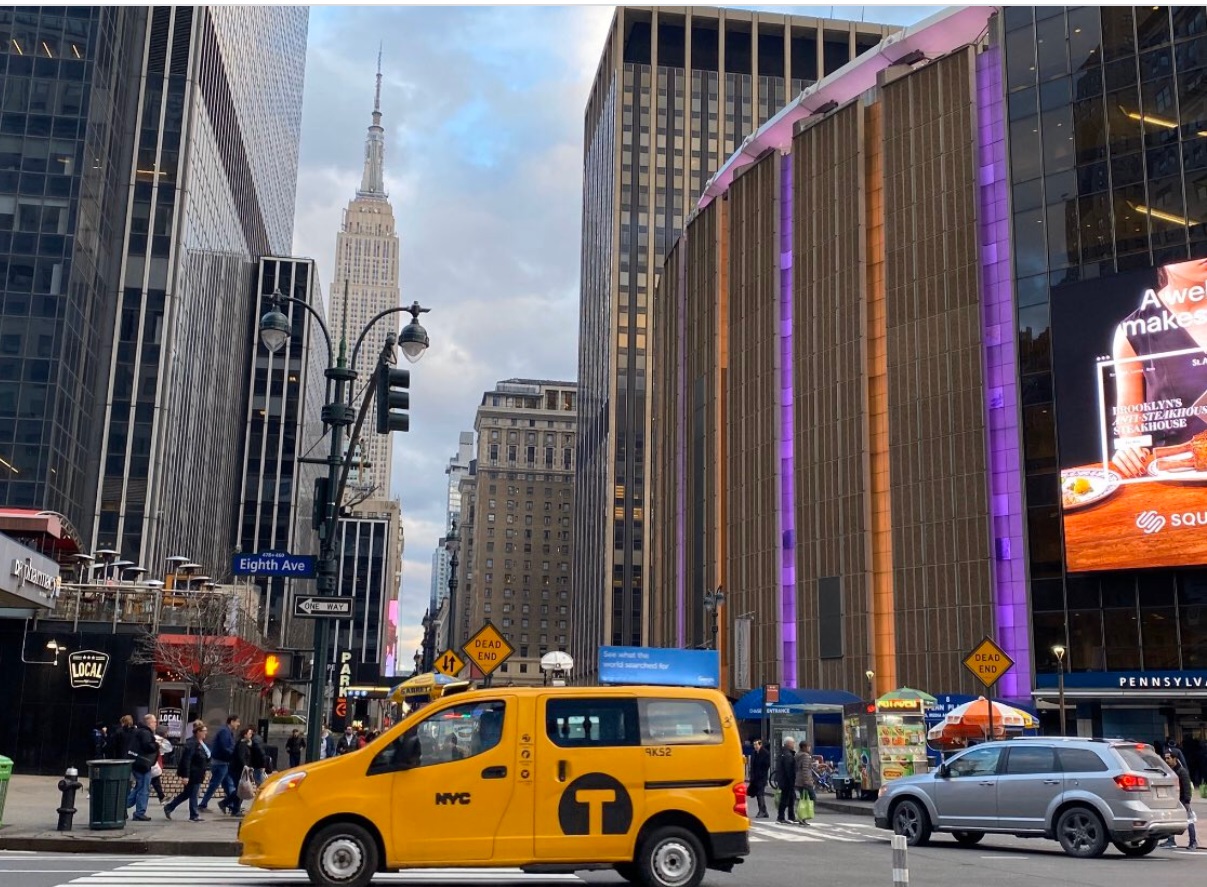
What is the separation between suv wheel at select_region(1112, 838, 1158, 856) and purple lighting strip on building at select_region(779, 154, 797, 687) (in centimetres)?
4452

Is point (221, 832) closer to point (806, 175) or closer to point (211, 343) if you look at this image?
point (806, 175)

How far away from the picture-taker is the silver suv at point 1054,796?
1689 cm

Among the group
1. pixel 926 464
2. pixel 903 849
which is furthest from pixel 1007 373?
pixel 903 849

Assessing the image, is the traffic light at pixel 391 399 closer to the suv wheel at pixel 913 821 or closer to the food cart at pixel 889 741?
the suv wheel at pixel 913 821

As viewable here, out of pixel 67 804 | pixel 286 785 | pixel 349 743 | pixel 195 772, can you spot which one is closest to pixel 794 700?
pixel 349 743

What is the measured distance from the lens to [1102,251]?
4859cm

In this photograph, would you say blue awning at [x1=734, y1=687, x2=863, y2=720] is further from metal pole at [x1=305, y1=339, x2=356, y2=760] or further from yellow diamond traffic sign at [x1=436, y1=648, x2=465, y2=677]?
metal pole at [x1=305, y1=339, x2=356, y2=760]

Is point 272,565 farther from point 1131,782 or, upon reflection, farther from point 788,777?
point 1131,782

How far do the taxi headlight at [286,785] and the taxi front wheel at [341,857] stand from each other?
0.55 meters

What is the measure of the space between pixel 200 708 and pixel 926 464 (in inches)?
1325

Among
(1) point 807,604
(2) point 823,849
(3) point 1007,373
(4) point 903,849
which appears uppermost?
(3) point 1007,373

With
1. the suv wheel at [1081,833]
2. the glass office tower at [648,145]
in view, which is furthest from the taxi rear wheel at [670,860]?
the glass office tower at [648,145]

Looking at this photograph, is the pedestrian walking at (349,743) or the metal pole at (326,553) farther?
the pedestrian walking at (349,743)

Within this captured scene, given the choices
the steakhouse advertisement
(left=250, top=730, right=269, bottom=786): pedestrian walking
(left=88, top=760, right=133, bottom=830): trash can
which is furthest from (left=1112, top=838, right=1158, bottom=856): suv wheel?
the steakhouse advertisement
